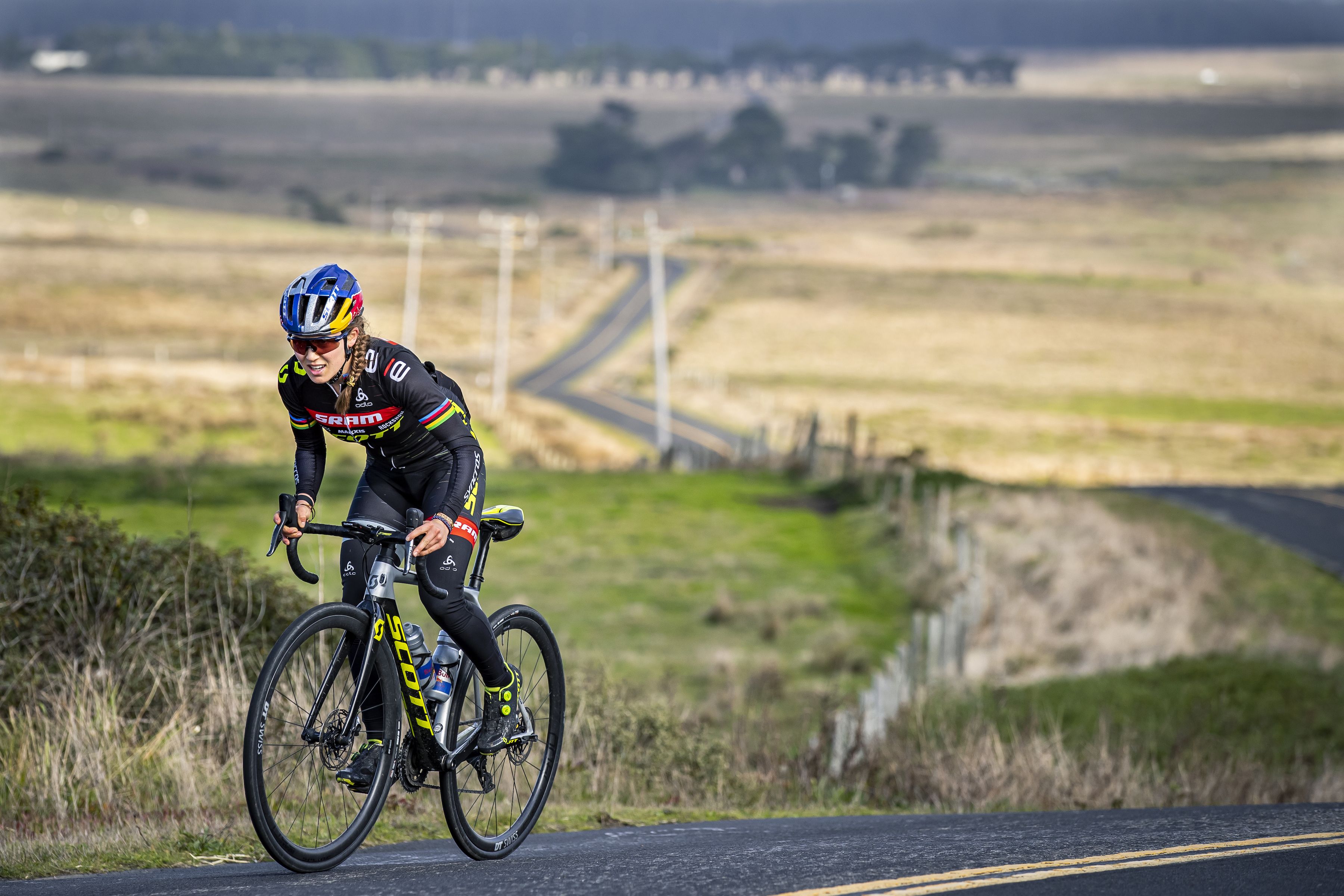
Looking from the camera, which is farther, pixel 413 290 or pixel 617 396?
pixel 413 290

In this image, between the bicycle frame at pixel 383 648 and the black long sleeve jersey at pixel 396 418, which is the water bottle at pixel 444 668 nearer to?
the bicycle frame at pixel 383 648

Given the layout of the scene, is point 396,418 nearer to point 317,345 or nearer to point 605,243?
point 317,345

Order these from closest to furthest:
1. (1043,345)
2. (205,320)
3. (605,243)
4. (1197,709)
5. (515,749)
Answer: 1. (515,749)
2. (1197,709)
3. (205,320)
4. (1043,345)
5. (605,243)

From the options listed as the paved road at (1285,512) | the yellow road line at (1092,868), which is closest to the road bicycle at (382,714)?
the yellow road line at (1092,868)

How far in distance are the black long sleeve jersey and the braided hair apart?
0.03m

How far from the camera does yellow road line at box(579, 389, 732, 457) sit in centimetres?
6200

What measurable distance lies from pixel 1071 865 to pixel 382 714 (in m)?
3.23

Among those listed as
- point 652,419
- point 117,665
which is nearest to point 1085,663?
point 117,665

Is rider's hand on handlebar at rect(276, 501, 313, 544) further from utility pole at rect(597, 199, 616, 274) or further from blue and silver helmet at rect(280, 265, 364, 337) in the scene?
utility pole at rect(597, 199, 616, 274)

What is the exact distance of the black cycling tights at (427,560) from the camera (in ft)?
22.6

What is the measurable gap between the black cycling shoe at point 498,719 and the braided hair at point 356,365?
167cm

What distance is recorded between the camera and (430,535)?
6.60 meters

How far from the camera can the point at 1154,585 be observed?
29516 millimetres

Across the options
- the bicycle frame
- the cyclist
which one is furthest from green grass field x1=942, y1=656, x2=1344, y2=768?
the cyclist
